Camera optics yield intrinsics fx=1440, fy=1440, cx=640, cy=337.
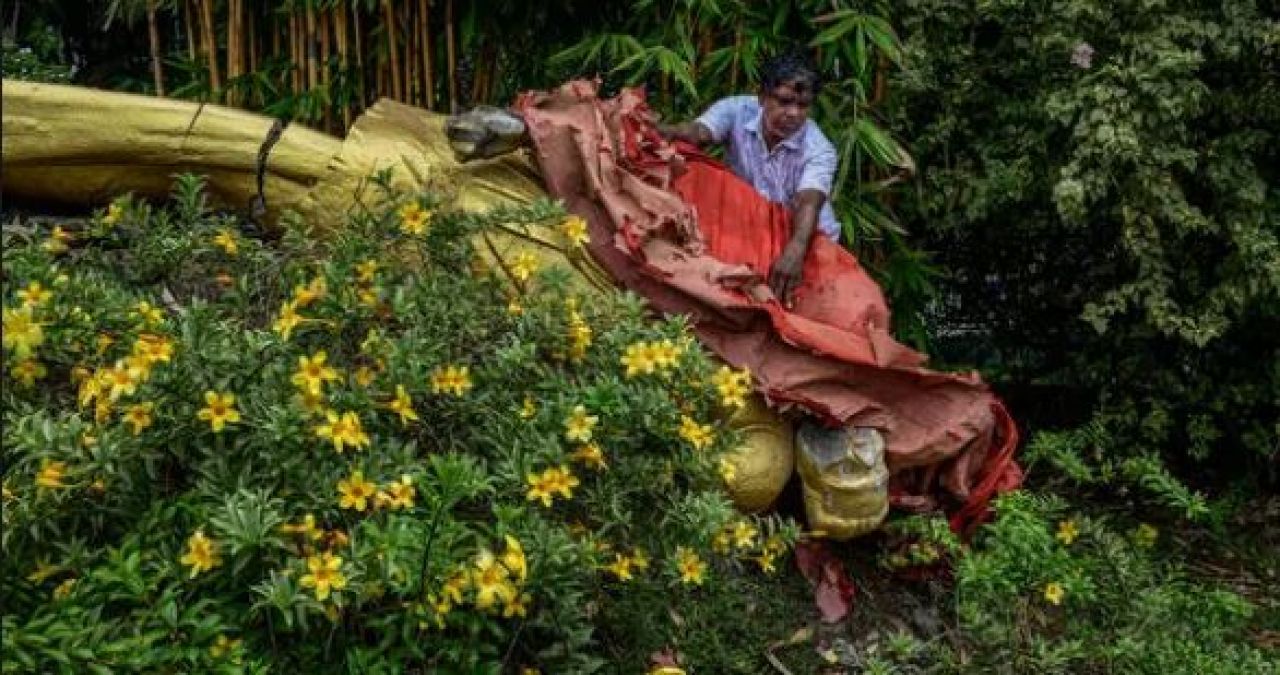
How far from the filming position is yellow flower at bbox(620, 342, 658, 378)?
2.20 meters

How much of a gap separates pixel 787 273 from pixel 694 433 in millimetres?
945

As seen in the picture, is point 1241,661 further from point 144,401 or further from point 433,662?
point 144,401

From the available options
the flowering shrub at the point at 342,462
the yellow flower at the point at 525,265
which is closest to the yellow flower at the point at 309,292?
the flowering shrub at the point at 342,462

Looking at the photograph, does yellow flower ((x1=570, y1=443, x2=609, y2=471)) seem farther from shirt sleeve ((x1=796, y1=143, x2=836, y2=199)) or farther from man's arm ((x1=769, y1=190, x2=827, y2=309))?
shirt sleeve ((x1=796, y1=143, x2=836, y2=199))

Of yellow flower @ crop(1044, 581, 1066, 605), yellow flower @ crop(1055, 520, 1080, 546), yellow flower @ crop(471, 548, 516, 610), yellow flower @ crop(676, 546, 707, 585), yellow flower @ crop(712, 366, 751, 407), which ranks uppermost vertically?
yellow flower @ crop(471, 548, 516, 610)

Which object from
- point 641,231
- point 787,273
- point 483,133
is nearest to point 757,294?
point 787,273

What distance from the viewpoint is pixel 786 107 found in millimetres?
3232

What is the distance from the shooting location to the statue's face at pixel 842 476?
290 centimetres

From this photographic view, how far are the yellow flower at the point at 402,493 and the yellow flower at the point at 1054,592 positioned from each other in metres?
1.39

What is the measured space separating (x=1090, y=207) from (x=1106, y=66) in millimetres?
504

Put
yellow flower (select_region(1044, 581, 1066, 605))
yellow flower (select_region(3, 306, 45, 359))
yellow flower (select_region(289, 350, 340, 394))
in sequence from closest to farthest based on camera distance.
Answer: yellow flower (select_region(3, 306, 45, 359))
yellow flower (select_region(289, 350, 340, 394))
yellow flower (select_region(1044, 581, 1066, 605))

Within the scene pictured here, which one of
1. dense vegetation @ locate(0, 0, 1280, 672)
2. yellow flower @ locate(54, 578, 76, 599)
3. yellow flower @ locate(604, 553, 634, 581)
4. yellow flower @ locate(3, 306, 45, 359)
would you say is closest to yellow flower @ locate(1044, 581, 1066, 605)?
dense vegetation @ locate(0, 0, 1280, 672)

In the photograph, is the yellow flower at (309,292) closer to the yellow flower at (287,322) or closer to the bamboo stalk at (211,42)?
the yellow flower at (287,322)

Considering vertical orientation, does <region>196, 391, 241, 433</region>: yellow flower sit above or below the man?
above
